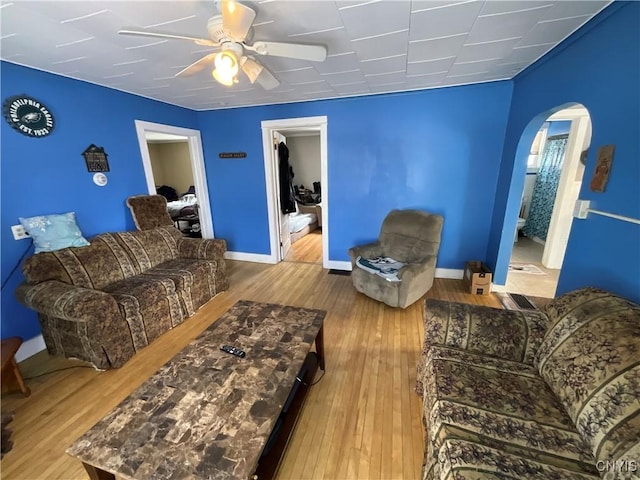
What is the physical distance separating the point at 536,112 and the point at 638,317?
198 centimetres

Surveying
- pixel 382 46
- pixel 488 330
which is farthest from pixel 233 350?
pixel 382 46

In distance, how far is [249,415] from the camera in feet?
3.55

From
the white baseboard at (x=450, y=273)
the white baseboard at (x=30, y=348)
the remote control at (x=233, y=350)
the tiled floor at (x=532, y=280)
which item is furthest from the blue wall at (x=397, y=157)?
the white baseboard at (x=30, y=348)

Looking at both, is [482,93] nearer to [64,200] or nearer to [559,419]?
[559,419]

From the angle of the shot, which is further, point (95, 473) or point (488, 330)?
point (488, 330)

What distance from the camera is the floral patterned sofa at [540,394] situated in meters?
0.89

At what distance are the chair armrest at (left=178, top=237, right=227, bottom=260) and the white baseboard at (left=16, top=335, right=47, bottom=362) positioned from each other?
132 centimetres

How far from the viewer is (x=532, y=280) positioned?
10.7ft

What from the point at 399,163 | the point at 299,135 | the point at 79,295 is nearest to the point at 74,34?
the point at 79,295

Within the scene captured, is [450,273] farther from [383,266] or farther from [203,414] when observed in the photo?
[203,414]

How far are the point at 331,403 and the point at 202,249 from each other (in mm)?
2165

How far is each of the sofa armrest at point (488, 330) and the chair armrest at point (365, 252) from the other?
148 centimetres

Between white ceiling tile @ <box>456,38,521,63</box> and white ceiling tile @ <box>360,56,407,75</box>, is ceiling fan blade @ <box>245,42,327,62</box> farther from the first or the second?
white ceiling tile @ <box>456,38,521,63</box>

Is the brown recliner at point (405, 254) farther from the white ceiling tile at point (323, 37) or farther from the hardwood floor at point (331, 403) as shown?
the white ceiling tile at point (323, 37)
